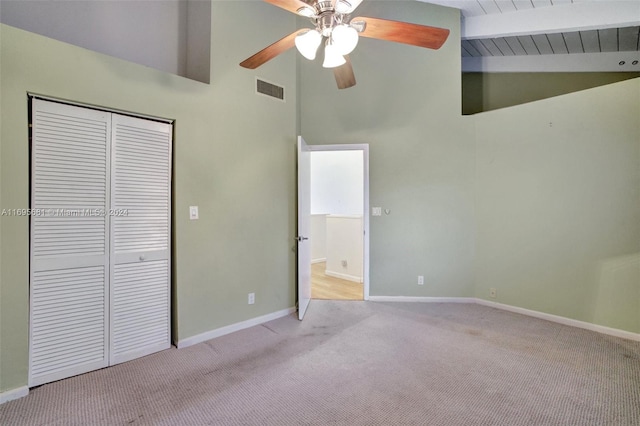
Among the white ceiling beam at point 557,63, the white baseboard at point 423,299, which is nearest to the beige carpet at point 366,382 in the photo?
the white baseboard at point 423,299

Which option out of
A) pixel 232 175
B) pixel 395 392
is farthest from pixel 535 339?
pixel 232 175

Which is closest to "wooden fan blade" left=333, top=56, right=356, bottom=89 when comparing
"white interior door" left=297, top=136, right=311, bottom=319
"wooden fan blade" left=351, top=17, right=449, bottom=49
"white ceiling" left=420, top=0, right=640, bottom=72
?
"wooden fan blade" left=351, top=17, right=449, bottom=49

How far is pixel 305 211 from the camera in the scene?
137 inches

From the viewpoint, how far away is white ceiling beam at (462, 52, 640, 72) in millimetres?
4035

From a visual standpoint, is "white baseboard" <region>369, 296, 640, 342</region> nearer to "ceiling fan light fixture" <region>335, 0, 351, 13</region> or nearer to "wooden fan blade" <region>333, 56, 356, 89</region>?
"wooden fan blade" <region>333, 56, 356, 89</region>

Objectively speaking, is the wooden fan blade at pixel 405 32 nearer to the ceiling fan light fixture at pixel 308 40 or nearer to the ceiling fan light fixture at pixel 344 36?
the ceiling fan light fixture at pixel 344 36

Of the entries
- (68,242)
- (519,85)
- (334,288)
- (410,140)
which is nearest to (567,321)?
(410,140)

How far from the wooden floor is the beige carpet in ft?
3.75

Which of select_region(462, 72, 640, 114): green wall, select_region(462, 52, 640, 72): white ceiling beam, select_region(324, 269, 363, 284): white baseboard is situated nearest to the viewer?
select_region(462, 52, 640, 72): white ceiling beam

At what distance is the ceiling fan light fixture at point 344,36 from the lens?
160 cm

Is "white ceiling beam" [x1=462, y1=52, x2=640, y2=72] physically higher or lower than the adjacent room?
higher

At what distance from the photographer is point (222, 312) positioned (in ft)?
9.61

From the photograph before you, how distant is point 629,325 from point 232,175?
3969 millimetres

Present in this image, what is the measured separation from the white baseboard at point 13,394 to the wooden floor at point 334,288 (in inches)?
113
